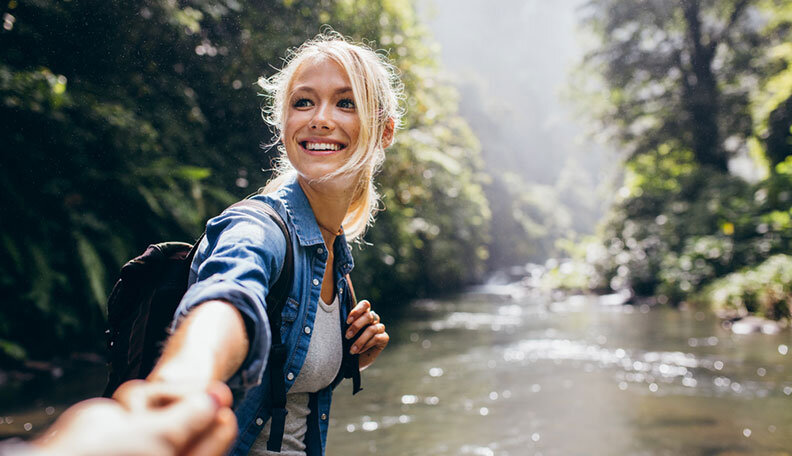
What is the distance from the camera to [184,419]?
0.60 metres

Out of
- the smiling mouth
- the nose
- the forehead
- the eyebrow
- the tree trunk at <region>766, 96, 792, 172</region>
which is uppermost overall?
the tree trunk at <region>766, 96, 792, 172</region>

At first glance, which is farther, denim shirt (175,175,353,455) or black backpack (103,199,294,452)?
black backpack (103,199,294,452)

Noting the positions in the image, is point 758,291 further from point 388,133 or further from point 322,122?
point 322,122

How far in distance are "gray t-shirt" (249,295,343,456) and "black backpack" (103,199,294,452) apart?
0.10 m

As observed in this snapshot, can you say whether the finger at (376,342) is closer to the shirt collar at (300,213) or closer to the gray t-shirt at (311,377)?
the gray t-shirt at (311,377)

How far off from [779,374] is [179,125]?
8.31 metres

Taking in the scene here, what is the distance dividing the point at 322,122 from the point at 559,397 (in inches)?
206

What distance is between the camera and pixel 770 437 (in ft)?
13.8

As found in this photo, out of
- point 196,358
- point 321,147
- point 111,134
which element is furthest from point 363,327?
point 111,134

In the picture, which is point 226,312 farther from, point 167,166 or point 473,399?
point 167,166

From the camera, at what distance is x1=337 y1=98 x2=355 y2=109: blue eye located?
4.92ft

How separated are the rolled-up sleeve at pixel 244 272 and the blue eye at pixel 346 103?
1.49 ft

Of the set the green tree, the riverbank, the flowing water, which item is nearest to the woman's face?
the flowing water

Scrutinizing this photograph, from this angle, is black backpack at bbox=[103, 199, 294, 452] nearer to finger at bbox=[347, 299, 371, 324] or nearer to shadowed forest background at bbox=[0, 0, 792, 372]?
finger at bbox=[347, 299, 371, 324]
